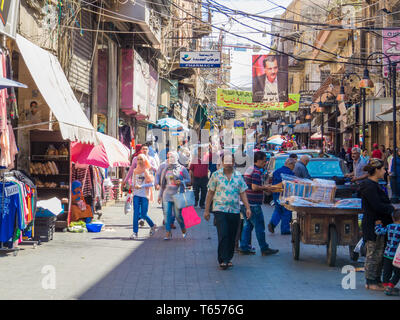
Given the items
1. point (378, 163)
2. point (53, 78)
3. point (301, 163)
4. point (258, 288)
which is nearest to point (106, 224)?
point (53, 78)

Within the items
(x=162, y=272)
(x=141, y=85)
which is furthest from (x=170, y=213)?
(x=141, y=85)

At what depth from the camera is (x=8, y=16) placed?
10305 millimetres

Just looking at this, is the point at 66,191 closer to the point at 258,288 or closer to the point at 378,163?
the point at 258,288

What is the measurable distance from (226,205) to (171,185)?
3247 mm

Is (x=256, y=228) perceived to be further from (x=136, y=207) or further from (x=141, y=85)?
(x=141, y=85)

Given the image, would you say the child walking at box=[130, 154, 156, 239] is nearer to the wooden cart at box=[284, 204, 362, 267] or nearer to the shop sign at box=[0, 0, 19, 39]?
the shop sign at box=[0, 0, 19, 39]

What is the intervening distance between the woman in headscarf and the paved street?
0.42 meters

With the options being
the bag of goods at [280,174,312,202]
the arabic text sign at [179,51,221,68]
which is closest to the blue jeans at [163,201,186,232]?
the bag of goods at [280,174,312,202]

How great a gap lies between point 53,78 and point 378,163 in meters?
7.22

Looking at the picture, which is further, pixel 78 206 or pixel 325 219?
pixel 78 206

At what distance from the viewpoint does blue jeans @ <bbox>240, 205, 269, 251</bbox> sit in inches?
399

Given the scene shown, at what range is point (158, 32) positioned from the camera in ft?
79.0

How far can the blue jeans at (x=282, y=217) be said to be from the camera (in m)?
12.5

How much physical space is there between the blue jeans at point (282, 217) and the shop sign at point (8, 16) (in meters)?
6.22
